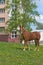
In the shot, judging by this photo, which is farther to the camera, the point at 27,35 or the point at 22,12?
the point at 22,12

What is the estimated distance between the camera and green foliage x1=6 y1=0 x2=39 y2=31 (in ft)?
137

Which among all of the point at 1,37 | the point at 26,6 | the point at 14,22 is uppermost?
the point at 26,6

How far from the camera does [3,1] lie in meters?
69.9

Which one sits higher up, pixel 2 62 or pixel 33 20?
pixel 2 62

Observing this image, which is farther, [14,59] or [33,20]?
[33,20]

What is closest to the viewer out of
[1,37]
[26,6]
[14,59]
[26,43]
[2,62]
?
[2,62]

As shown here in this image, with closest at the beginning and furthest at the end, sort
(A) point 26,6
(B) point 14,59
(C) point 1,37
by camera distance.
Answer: (B) point 14,59
(A) point 26,6
(C) point 1,37

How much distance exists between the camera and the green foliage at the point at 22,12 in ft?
137

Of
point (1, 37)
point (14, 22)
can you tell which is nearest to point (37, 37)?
point (14, 22)

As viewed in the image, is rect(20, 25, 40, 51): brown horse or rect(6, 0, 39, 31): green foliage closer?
rect(20, 25, 40, 51): brown horse

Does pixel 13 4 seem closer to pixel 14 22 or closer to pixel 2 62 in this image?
pixel 14 22

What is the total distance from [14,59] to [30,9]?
31178 millimetres

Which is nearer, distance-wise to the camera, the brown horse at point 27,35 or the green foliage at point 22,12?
the brown horse at point 27,35

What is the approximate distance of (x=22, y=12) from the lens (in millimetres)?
43188
